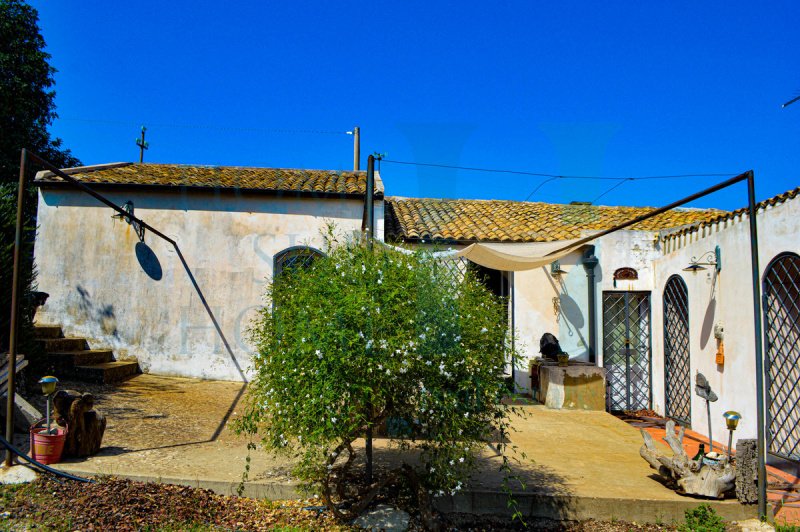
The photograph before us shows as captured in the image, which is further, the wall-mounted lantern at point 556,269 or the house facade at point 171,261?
the house facade at point 171,261

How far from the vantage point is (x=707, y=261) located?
6.59 meters

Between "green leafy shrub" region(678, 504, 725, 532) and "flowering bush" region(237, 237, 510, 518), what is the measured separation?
176 centimetres

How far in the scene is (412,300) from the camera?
344 cm

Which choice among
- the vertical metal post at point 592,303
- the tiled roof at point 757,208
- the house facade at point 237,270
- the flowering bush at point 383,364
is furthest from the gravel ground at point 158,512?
the vertical metal post at point 592,303

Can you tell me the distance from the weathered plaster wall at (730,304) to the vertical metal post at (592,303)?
1463mm

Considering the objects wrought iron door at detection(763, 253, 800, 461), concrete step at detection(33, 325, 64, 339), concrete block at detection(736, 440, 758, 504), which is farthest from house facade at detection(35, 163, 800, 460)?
concrete block at detection(736, 440, 758, 504)

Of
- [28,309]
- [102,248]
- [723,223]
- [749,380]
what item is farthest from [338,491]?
[102,248]

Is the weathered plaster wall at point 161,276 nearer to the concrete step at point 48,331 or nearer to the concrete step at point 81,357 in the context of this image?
the concrete step at point 48,331

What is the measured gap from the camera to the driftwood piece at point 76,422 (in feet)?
14.8

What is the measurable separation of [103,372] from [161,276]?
2071 mm

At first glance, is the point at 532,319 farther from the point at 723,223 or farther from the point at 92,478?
the point at 92,478

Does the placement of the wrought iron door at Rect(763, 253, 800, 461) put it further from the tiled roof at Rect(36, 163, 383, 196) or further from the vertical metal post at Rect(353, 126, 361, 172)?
the vertical metal post at Rect(353, 126, 361, 172)

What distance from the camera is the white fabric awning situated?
24.1 feet

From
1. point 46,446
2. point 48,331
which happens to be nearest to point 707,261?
point 46,446
